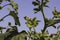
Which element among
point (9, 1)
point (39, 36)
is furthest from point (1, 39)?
point (9, 1)

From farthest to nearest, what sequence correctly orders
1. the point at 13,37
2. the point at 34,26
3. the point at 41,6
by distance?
the point at 41,6 < the point at 34,26 < the point at 13,37

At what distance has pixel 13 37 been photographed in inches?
49.1

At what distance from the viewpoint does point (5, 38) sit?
1253 mm

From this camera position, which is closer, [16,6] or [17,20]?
[17,20]

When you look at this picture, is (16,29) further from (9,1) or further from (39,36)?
(9,1)

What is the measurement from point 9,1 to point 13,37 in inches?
18.7

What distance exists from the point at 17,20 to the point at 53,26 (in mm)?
399

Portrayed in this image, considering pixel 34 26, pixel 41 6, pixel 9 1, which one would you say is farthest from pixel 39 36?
pixel 9 1

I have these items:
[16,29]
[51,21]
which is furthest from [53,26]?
[16,29]

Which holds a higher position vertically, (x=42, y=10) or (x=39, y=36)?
(x=42, y=10)

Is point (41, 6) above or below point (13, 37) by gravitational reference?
above

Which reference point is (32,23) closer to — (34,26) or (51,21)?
(34,26)

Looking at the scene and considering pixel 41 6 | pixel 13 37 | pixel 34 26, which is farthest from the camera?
pixel 41 6

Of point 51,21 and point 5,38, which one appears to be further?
point 51,21
